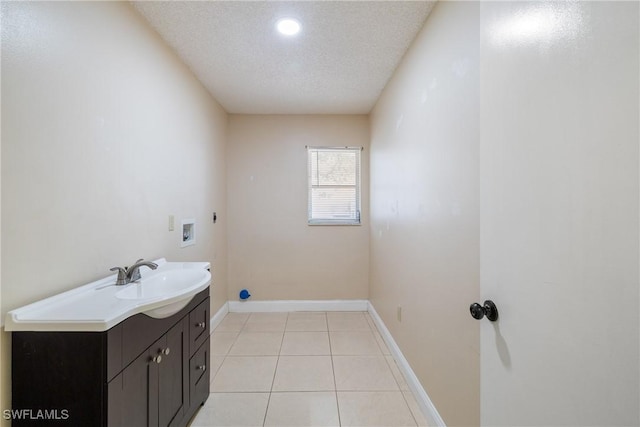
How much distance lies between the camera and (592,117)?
526mm

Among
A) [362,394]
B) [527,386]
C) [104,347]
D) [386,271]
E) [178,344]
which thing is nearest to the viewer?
[527,386]

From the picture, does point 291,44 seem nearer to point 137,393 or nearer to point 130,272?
point 130,272

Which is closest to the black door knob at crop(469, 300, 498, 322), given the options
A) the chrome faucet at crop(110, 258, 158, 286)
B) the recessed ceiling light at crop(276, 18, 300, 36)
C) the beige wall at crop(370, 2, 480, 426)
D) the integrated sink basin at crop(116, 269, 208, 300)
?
the beige wall at crop(370, 2, 480, 426)

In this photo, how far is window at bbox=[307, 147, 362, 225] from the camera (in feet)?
11.6

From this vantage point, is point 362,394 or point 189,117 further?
point 189,117

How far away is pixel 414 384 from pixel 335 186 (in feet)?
7.61

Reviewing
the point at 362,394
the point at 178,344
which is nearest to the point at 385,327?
the point at 362,394

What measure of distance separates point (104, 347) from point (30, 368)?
0.89 ft

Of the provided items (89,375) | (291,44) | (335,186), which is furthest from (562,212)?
(335,186)

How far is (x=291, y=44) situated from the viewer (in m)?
2.02

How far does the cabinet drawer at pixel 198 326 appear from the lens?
1593mm

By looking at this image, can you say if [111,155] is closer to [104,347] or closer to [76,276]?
[76,276]

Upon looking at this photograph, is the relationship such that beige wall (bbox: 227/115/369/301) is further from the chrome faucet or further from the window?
the chrome faucet

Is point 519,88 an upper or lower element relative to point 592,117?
upper
